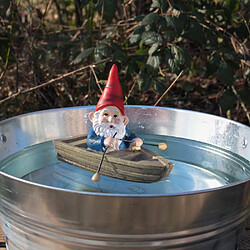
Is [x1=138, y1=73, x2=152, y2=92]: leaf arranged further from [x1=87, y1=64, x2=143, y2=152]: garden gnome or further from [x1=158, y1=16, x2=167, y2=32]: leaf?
[x1=87, y1=64, x2=143, y2=152]: garden gnome

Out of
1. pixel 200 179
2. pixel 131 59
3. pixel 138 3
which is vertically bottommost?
pixel 200 179

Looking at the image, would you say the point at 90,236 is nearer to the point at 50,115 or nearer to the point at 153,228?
the point at 153,228

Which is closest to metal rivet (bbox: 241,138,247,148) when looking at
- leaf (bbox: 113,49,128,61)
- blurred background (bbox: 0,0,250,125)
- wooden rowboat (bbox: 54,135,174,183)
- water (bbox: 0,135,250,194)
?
water (bbox: 0,135,250,194)

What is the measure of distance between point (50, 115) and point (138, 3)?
1.45 m

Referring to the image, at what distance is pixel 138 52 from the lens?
6.18 feet

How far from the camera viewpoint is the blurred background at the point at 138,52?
168cm

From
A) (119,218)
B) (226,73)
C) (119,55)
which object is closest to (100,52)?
(119,55)

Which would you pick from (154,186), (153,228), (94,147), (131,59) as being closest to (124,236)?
(153,228)

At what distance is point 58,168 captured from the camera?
1.20m

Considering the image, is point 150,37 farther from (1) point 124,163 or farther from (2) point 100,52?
(1) point 124,163

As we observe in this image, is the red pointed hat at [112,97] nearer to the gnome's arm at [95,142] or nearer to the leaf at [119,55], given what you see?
the gnome's arm at [95,142]

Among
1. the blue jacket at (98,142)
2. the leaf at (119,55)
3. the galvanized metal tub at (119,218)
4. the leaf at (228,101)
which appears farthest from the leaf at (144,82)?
the galvanized metal tub at (119,218)

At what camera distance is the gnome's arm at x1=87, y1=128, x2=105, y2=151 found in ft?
3.75

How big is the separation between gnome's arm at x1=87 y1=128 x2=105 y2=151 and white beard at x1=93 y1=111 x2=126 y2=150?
0.01m
